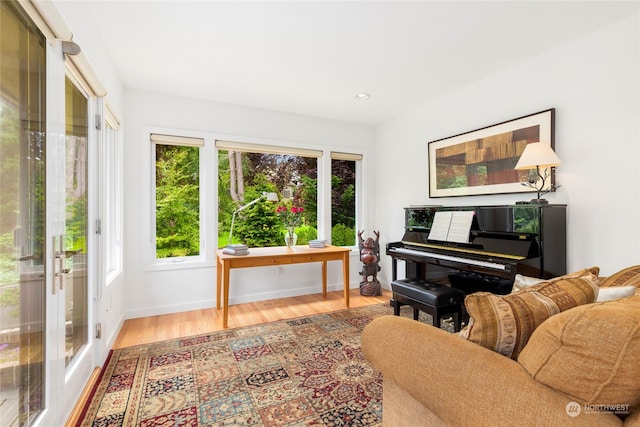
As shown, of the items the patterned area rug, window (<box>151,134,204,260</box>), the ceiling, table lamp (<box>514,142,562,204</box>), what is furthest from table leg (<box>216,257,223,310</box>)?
table lamp (<box>514,142,562,204</box>)

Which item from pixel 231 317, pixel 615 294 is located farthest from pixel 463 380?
pixel 231 317

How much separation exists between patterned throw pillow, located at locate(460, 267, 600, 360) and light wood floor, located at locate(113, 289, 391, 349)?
2.54 m

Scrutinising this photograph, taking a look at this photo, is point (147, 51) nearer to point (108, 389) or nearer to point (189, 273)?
point (189, 273)

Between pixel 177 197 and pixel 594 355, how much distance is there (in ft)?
12.1

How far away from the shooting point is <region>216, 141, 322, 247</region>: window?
3.78 m

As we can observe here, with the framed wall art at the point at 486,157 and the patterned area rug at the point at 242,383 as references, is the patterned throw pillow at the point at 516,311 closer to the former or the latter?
the patterned area rug at the point at 242,383

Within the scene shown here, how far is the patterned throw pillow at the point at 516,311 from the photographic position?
94 centimetres

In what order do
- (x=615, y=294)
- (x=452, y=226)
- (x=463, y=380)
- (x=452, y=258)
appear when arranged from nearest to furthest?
1. (x=463, y=380)
2. (x=615, y=294)
3. (x=452, y=258)
4. (x=452, y=226)

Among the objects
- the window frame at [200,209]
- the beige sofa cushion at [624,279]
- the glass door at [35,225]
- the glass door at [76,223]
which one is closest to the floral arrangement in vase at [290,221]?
the window frame at [200,209]

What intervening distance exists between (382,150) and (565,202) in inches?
97.3

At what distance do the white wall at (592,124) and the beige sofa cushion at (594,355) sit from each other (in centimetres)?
193

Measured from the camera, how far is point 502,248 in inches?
100.0

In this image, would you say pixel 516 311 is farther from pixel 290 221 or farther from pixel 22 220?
pixel 290 221

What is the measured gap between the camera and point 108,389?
6.31 ft
